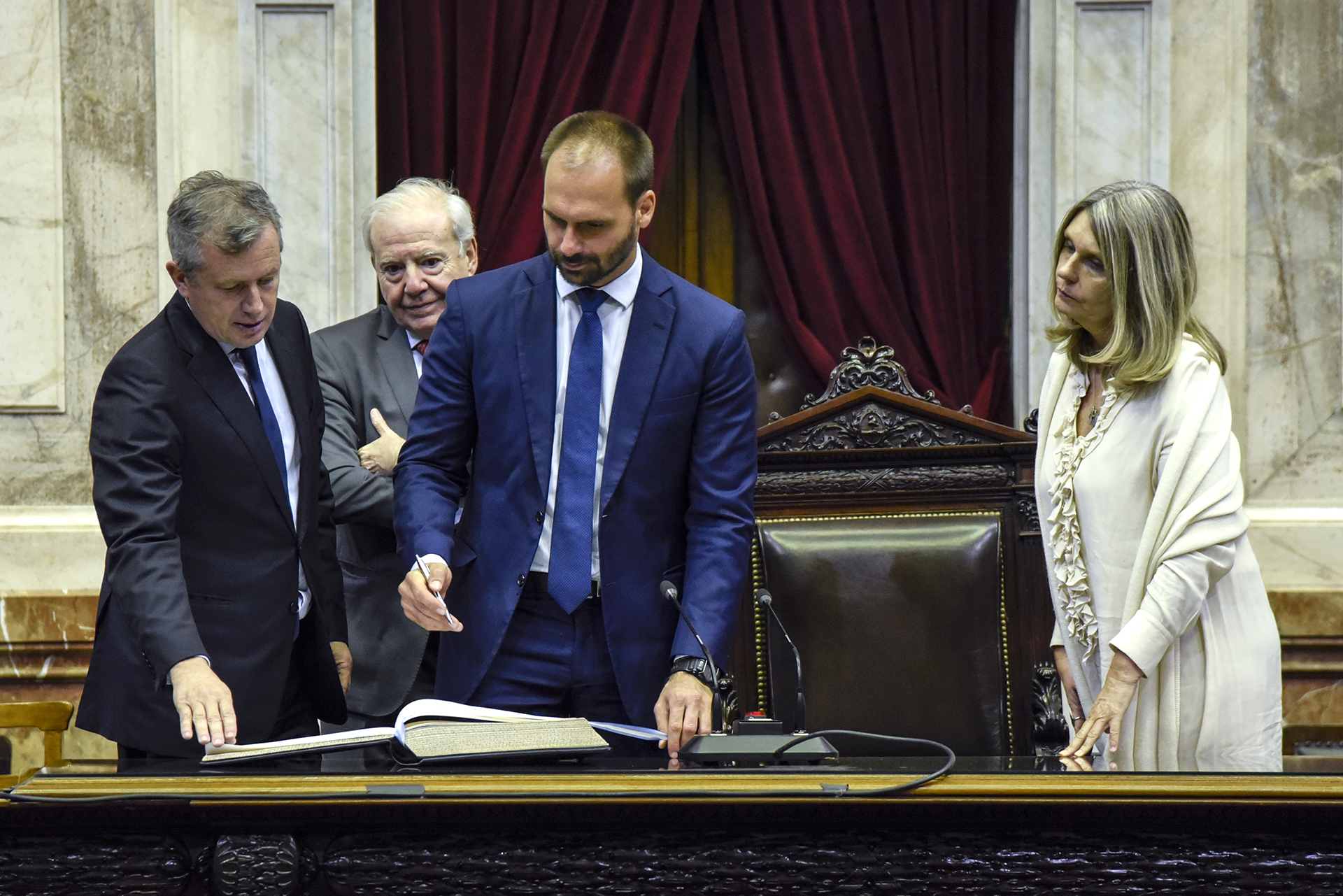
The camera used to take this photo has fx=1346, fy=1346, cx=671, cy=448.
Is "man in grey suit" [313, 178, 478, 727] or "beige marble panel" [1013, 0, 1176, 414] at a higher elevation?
"beige marble panel" [1013, 0, 1176, 414]

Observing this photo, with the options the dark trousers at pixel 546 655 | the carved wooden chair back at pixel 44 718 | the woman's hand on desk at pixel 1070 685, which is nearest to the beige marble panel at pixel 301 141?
the carved wooden chair back at pixel 44 718

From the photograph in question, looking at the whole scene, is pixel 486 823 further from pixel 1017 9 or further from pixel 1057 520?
pixel 1017 9

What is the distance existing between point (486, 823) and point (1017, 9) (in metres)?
3.08

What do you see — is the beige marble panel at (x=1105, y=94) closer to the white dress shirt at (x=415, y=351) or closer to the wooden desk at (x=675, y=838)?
the white dress shirt at (x=415, y=351)

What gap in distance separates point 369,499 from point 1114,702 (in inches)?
51.5

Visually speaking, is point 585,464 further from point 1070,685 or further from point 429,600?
point 1070,685

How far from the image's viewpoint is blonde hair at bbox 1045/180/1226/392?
2129mm

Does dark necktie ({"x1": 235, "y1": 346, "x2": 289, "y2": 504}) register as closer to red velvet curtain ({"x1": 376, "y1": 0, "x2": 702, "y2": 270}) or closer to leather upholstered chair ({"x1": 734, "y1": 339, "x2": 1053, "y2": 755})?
leather upholstered chair ({"x1": 734, "y1": 339, "x2": 1053, "y2": 755})

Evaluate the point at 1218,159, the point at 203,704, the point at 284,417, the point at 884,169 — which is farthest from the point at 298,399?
the point at 1218,159

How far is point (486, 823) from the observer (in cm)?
151

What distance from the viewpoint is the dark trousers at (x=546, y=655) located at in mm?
2014

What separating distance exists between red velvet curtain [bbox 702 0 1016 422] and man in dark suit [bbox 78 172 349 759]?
2016mm

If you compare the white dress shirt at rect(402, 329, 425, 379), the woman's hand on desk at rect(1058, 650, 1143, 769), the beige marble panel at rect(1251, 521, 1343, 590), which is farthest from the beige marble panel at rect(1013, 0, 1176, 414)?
the white dress shirt at rect(402, 329, 425, 379)

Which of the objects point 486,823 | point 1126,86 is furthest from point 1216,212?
point 486,823
